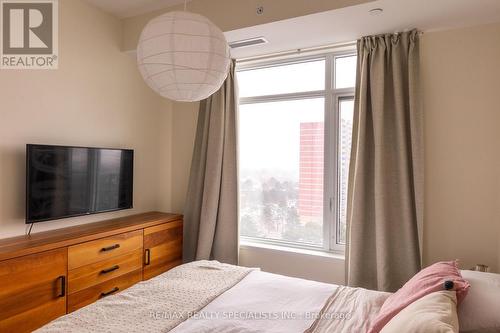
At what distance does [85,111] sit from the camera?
272cm

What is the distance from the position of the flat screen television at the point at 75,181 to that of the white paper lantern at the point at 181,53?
135 centimetres

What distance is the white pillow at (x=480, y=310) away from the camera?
1158 millimetres

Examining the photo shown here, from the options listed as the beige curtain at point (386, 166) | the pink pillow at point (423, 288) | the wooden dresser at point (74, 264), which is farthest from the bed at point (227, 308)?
the beige curtain at point (386, 166)

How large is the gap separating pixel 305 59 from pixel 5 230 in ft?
9.43

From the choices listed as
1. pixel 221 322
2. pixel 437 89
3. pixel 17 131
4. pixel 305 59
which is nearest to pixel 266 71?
pixel 305 59

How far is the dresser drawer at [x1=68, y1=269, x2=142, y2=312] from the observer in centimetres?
219

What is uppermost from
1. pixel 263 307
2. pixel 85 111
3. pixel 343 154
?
pixel 85 111

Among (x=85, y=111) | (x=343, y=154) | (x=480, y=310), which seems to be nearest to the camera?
(x=480, y=310)

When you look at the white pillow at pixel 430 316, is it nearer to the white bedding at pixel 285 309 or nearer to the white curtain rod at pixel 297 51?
the white bedding at pixel 285 309

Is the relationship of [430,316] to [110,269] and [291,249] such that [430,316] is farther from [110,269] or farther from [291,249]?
[110,269]

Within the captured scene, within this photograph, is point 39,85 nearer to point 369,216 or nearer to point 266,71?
point 266,71

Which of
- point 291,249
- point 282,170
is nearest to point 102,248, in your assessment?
point 291,249

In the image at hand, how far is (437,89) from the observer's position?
2.46 meters

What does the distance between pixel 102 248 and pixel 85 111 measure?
1.22 m
